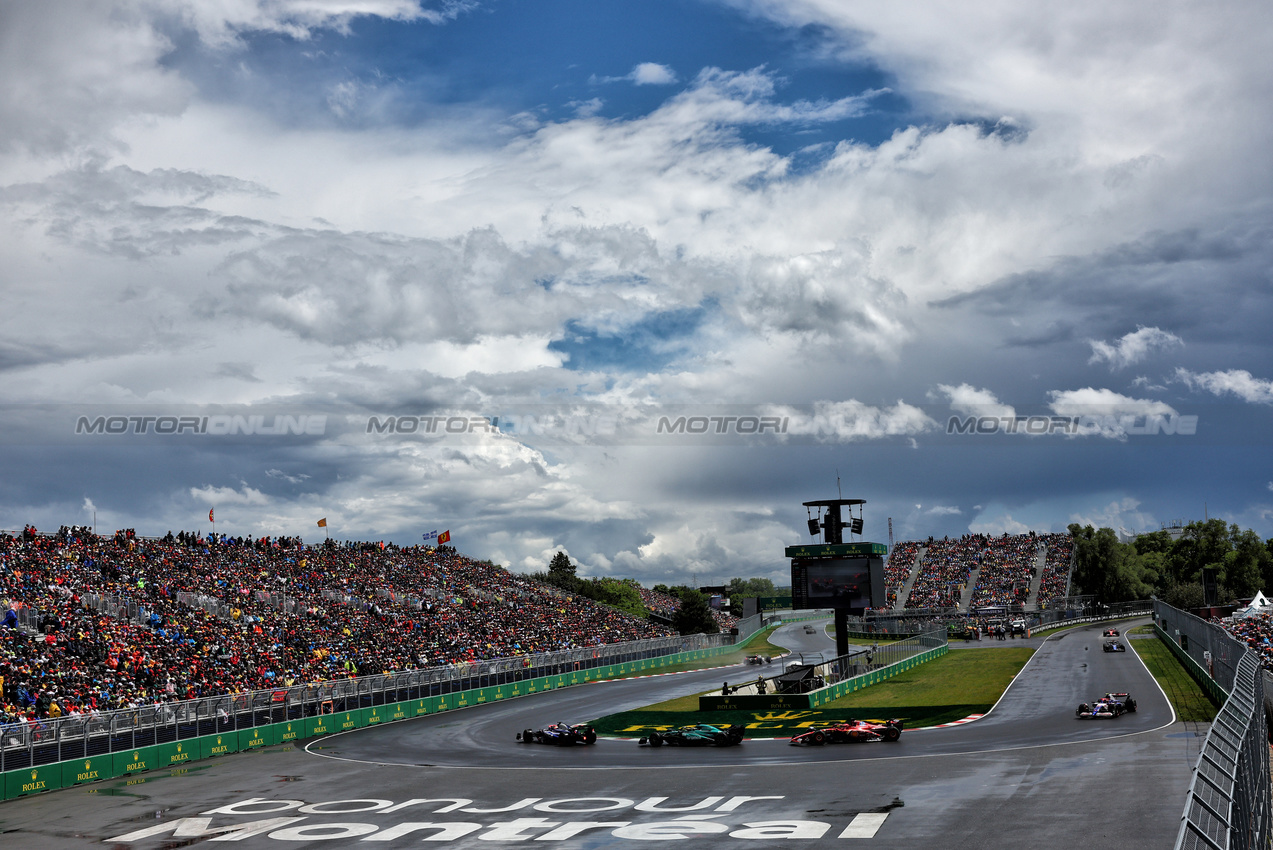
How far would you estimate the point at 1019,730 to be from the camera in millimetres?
40406

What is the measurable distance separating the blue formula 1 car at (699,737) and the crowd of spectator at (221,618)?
2040 cm

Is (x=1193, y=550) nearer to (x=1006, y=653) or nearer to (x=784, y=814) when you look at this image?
(x=1006, y=653)

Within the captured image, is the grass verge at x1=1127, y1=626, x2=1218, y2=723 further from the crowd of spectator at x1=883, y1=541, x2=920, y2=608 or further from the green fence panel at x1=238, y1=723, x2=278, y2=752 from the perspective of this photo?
the crowd of spectator at x1=883, y1=541, x2=920, y2=608

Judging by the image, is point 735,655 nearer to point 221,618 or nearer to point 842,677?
point 842,677

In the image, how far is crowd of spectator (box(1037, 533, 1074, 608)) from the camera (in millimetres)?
118969

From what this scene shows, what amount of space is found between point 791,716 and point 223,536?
38.8 m

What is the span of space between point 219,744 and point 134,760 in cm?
464

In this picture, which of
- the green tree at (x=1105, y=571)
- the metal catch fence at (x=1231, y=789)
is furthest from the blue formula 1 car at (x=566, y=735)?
the green tree at (x=1105, y=571)

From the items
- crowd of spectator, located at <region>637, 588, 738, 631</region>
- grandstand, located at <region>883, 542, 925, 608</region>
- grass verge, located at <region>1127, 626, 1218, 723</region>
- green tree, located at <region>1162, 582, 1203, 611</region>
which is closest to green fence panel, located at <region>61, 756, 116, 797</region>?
grass verge, located at <region>1127, 626, 1218, 723</region>

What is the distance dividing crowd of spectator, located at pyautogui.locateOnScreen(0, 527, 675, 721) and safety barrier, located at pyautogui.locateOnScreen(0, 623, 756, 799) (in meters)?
2.71

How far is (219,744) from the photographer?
41.8 m

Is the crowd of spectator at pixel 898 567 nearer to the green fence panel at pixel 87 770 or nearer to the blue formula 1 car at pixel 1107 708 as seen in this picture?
the blue formula 1 car at pixel 1107 708

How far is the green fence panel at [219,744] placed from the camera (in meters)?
41.1

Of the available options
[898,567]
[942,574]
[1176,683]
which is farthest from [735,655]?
[1176,683]
